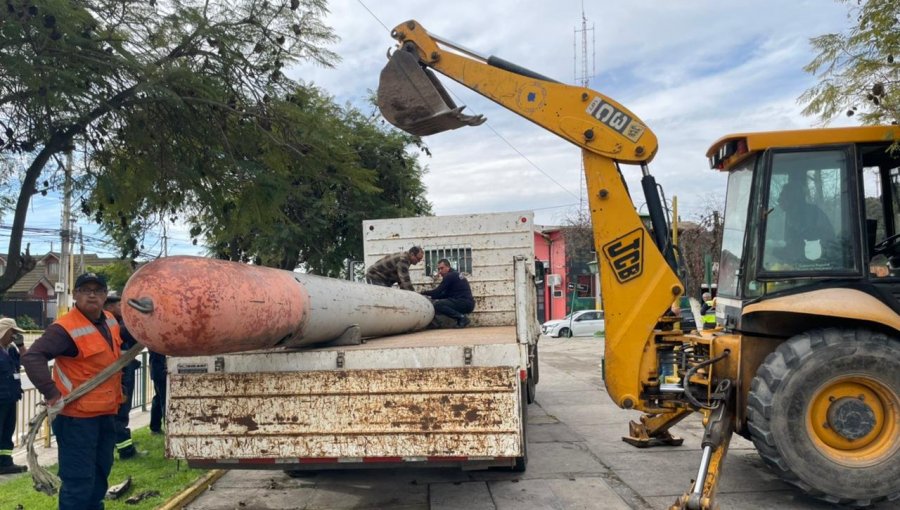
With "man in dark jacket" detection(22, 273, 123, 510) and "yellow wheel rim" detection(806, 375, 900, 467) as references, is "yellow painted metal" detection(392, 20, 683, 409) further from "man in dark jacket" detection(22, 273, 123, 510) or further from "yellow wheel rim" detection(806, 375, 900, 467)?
"man in dark jacket" detection(22, 273, 123, 510)

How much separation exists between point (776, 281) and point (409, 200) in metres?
11.3

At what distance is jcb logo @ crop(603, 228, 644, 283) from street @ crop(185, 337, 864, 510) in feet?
5.97

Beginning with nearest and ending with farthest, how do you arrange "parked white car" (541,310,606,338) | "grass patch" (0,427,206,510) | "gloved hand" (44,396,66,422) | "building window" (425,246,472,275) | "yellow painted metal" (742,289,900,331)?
1. "gloved hand" (44,396,66,422)
2. "yellow painted metal" (742,289,900,331)
3. "grass patch" (0,427,206,510)
4. "building window" (425,246,472,275)
5. "parked white car" (541,310,606,338)

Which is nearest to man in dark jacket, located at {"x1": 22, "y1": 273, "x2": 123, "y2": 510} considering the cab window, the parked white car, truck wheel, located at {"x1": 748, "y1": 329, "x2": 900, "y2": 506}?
truck wheel, located at {"x1": 748, "y1": 329, "x2": 900, "y2": 506}

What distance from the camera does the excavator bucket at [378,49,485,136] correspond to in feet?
19.0

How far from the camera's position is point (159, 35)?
5.57m

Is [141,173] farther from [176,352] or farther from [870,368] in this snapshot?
[870,368]

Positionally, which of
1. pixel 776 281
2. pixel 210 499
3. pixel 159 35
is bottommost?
pixel 210 499

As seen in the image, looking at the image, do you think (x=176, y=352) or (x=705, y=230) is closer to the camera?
(x=176, y=352)

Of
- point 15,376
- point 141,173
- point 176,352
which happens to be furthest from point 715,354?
point 15,376

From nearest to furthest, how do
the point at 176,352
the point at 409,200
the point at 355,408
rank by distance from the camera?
the point at 176,352
the point at 355,408
the point at 409,200

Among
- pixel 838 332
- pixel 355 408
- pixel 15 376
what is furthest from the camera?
pixel 15 376

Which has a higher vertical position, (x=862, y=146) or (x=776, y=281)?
(x=862, y=146)

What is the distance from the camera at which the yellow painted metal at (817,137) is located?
536cm
